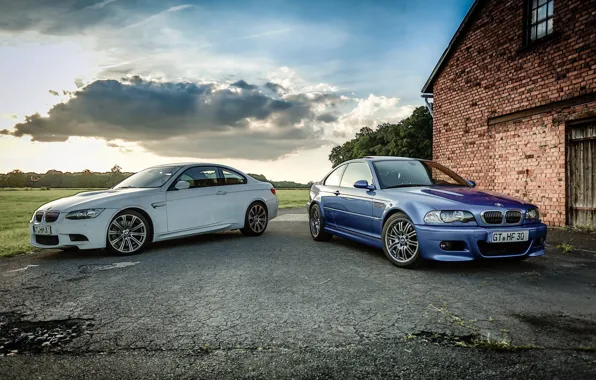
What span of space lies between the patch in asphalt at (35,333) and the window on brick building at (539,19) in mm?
11715

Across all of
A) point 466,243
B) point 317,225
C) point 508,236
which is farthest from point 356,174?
point 508,236

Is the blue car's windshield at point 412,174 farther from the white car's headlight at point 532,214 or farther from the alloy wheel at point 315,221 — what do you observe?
the alloy wheel at point 315,221

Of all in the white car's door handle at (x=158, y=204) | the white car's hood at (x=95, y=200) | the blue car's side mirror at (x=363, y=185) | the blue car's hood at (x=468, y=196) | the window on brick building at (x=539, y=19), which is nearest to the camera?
the blue car's hood at (x=468, y=196)

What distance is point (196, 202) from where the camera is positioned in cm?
823

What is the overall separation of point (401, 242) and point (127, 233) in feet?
14.2

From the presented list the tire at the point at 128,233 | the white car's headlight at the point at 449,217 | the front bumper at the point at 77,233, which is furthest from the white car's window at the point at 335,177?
the front bumper at the point at 77,233

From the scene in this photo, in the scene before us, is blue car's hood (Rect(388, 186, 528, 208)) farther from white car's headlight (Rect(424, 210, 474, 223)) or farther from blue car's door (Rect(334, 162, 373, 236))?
blue car's door (Rect(334, 162, 373, 236))

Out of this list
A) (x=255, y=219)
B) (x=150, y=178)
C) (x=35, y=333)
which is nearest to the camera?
(x=35, y=333)

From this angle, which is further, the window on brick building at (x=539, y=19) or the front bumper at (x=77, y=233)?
the window on brick building at (x=539, y=19)

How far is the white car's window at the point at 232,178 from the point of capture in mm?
8991

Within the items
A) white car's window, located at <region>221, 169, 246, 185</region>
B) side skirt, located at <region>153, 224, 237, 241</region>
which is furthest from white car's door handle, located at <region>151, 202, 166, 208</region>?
white car's window, located at <region>221, 169, 246, 185</region>

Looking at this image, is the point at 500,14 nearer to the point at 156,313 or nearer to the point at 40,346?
the point at 156,313

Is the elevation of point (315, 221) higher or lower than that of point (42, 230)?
lower

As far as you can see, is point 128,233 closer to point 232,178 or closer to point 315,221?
point 232,178
